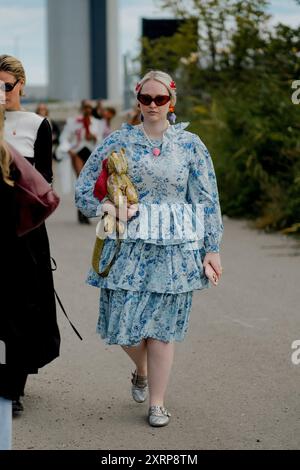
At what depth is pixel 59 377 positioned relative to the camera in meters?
7.30

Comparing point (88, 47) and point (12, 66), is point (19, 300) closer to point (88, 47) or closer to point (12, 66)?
point (12, 66)

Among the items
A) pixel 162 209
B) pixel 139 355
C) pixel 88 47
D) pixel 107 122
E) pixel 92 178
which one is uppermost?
pixel 92 178

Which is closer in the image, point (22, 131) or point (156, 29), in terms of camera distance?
point (22, 131)

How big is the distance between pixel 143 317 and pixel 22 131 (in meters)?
1.25

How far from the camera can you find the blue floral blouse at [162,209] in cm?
616

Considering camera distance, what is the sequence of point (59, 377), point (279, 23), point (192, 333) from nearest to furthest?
1. point (59, 377)
2. point (192, 333)
3. point (279, 23)

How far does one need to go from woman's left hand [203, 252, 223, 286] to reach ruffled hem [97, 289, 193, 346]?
145 millimetres

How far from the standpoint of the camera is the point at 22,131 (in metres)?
6.59

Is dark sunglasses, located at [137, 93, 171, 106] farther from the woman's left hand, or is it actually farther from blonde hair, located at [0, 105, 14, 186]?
blonde hair, located at [0, 105, 14, 186]

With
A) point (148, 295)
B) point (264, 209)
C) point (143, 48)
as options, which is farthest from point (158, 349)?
point (143, 48)

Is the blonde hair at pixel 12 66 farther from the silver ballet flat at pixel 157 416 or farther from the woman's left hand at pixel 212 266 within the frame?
the silver ballet flat at pixel 157 416

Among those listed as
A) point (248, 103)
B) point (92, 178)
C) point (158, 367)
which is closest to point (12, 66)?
point (92, 178)

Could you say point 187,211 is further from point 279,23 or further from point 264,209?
point 279,23
